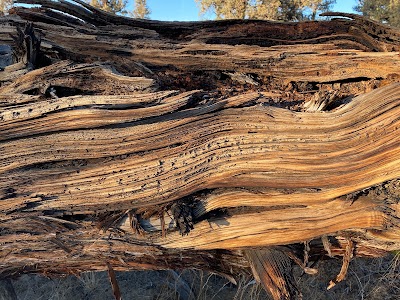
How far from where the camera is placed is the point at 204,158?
1621mm

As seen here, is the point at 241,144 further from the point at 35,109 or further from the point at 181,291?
the point at 181,291

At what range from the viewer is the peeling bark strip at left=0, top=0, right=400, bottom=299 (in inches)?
62.2

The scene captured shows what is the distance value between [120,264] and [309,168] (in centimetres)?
120

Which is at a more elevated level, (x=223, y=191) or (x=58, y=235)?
(x=223, y=191)

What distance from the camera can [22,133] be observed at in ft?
5.50

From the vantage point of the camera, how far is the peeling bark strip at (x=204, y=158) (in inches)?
62.2

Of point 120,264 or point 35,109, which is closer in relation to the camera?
point 35,109

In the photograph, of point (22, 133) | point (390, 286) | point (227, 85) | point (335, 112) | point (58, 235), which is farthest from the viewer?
point (390, 286)

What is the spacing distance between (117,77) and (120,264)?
1039mm

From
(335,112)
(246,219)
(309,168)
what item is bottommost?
(246,219)

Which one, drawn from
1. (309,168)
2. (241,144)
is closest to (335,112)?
(309,168)

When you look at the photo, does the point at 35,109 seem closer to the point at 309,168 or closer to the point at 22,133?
the point at 22,133

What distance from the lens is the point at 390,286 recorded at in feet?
11.4

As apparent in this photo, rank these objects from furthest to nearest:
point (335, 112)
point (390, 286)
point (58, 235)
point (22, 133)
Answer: point (390, 286) < point (58, 235) < point (22, 133) < point (335, 112)
